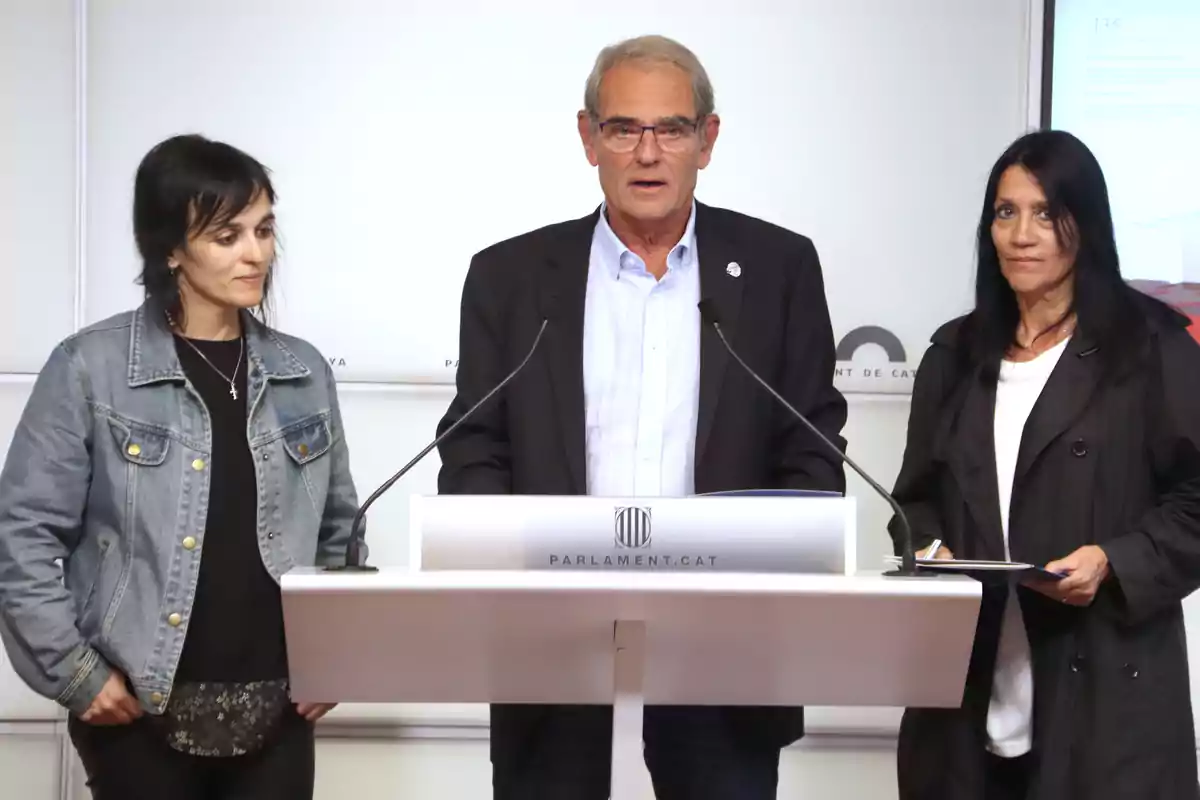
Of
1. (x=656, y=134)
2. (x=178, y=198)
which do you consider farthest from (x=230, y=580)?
(x=656, y=134)

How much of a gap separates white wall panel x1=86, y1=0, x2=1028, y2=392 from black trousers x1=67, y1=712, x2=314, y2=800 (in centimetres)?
126

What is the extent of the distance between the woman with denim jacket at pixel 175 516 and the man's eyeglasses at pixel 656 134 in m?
0.60

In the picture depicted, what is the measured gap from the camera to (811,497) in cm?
146

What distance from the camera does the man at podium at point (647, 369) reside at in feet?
6.36

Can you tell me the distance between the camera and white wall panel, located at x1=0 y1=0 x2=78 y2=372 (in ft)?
10.1

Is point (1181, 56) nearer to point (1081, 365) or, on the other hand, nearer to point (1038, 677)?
point (1081, 365)

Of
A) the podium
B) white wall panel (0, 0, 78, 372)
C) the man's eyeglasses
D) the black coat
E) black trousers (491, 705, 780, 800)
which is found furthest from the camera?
white wall panel (0, 0, 78, 372)

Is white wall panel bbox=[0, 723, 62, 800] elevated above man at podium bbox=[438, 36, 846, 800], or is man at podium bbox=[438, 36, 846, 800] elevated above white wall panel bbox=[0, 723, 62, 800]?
man at podium bbox=[438, 36, 846, 800]

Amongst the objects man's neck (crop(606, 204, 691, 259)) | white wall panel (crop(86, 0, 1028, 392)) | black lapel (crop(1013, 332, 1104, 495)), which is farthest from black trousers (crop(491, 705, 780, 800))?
white wall panel (crop(86, 0, 1028, 392))

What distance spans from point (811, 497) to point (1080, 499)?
0.83 meters

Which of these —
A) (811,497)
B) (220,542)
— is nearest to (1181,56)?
(811,497)

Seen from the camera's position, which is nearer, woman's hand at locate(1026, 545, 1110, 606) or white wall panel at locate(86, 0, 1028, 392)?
woman's hand at locate(1026, 545, 1110, 606)

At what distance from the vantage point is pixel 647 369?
2092 mm

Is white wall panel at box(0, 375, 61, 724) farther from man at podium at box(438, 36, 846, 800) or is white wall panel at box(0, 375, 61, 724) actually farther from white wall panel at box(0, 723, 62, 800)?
man at podium at box(438, 36, 846, 800)
